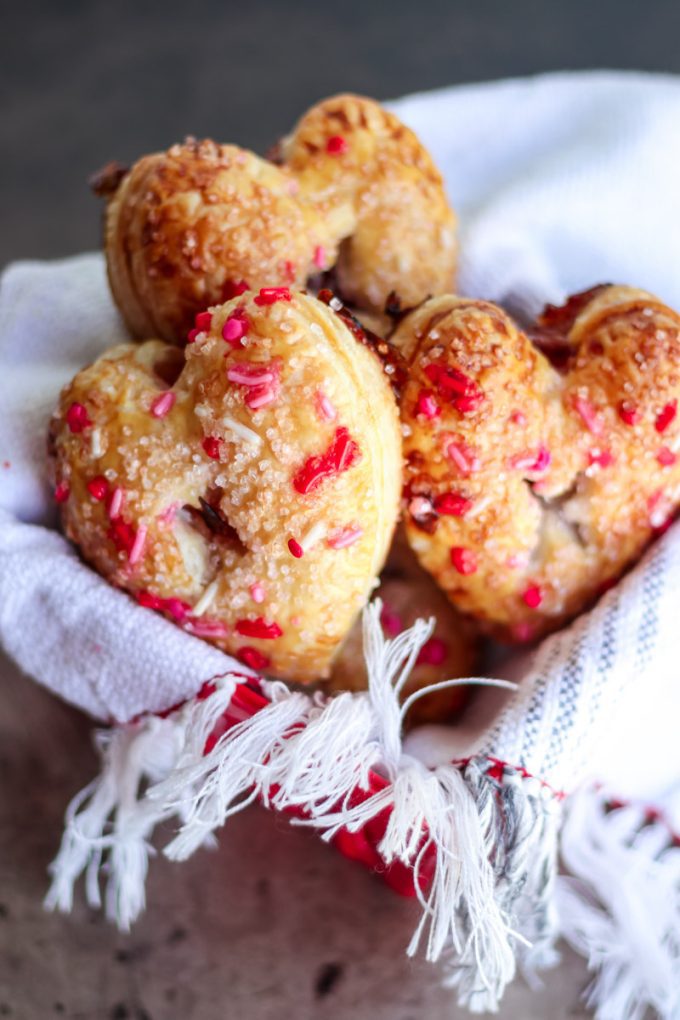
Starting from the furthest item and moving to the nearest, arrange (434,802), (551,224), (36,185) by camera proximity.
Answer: (36,185), (551,224), (434,802)

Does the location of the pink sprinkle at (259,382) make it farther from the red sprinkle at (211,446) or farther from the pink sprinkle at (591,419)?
the pink sprinkle at (591,419)

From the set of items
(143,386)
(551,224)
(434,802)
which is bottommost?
(434,802)

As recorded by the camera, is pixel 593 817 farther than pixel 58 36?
No

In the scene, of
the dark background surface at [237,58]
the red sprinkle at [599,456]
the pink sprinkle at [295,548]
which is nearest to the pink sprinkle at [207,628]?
the pink sprinkle at [295,548]

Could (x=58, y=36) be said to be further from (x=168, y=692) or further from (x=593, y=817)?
(x=593, y=817)

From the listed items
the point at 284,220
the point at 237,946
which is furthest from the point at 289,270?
the point at 237,946

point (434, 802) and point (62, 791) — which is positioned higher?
point (434, 802)

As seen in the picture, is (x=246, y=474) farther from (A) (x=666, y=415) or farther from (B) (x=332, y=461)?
(A) (x=666, y=415)

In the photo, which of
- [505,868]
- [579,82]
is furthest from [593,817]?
[579,82]
